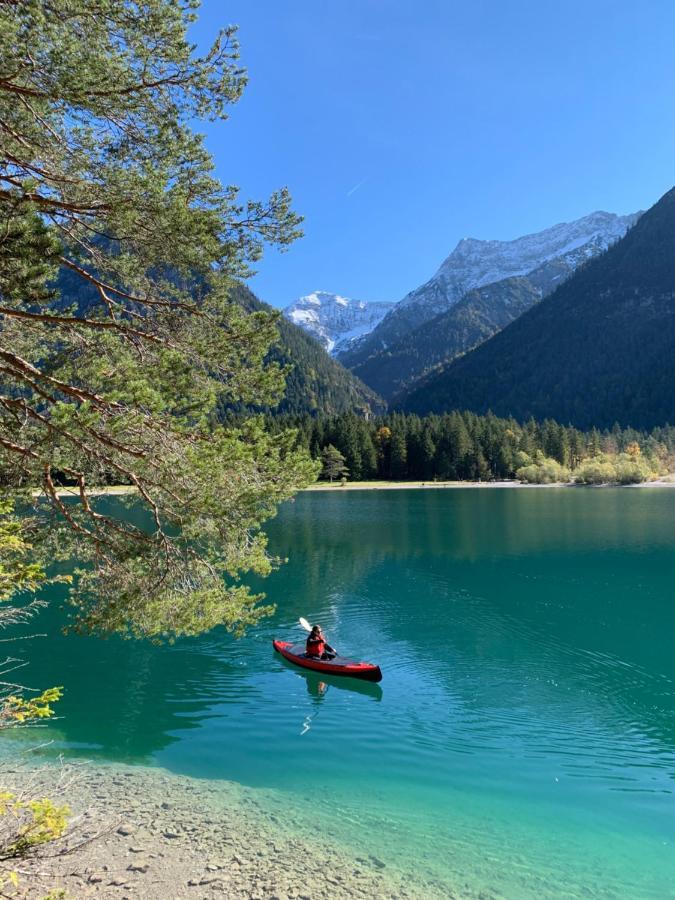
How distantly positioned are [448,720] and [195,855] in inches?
344

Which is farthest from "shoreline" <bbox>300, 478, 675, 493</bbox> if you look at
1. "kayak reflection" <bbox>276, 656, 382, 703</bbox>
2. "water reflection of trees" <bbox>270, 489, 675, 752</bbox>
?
"kayak reflection" <bbox>276, 656, 382, 703</bbox>

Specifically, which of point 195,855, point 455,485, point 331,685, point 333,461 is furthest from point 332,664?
point 455,485

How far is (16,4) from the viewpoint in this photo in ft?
24.6

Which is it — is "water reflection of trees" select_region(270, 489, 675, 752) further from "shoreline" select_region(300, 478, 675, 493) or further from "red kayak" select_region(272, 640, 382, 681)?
"shoreline" select_region(300, 478, 675, 493)

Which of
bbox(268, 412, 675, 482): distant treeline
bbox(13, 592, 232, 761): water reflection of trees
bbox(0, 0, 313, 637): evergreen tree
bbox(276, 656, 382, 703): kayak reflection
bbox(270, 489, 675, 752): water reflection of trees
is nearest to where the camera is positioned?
bbox(0, 0, 313, 637): evergreen tree

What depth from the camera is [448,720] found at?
15820 millimetres

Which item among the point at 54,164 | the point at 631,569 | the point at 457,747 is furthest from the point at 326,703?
the point at 631,569

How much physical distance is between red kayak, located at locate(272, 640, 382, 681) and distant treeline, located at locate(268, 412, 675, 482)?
9544 centimetres

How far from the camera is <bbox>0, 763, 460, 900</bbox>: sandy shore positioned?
8.17m

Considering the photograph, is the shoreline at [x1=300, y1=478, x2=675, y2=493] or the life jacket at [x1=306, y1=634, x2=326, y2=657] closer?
the life jacket at [x1=306, y1=634, x2=326, y2=657]

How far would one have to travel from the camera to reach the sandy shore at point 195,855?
8.17 meters

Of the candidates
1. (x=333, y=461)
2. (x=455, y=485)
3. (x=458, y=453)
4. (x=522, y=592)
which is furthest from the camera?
(x=458, y=453)

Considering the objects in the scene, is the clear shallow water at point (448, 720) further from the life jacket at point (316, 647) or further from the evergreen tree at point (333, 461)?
the evergreen tree at point (333, 461)

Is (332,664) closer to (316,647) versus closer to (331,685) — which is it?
(331,685)
